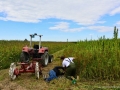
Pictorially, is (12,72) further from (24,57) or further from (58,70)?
(24,57)

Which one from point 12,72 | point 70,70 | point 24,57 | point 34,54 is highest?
point 34,54

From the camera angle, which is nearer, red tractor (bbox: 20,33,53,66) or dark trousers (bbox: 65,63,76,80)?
dark trousers (bbox: 65,63,76,80)

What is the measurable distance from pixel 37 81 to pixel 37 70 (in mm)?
494

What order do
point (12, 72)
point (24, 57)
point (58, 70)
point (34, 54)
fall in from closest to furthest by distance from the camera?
point (12, 72) < point (58, 70) < point (24, 57) < point (34, 54)

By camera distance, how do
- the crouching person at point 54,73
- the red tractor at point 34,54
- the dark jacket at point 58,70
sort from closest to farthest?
the crouching person at point 54,73, the dark jacket at point 58,70, the red tractor at point 34,54

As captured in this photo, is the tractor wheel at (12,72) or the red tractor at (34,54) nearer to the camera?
the tractor wheel at (12,72)

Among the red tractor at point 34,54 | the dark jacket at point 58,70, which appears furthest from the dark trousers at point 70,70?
the red tractor at point 34,54

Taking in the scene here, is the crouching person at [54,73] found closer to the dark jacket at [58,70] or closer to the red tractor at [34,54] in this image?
the dark jacket at [58,70]

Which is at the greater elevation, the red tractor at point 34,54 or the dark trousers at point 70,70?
the red tractor at point 34,54

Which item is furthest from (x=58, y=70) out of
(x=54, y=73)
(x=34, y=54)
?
(x=34, y=54)

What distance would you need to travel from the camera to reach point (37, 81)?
8.61 metres

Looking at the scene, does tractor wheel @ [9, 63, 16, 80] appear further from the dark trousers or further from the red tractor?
the red tractor

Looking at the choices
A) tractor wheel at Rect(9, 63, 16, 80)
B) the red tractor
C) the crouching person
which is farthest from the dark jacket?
the red tractor

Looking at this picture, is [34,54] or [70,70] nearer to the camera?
[70,70]
